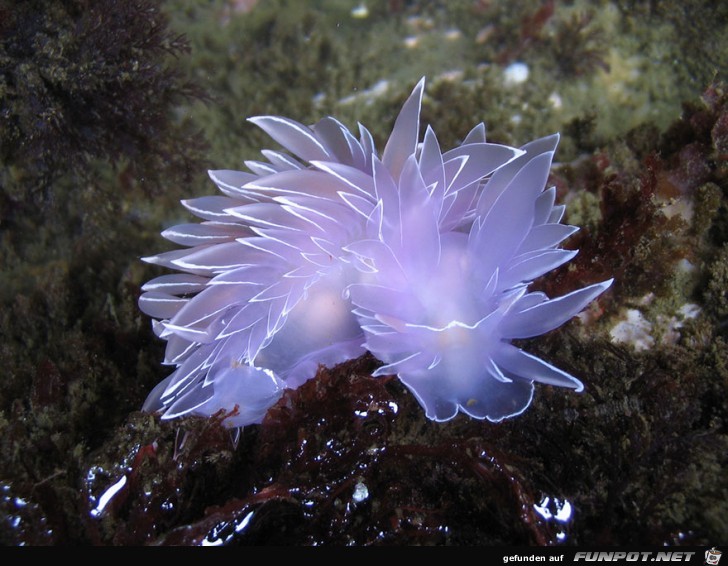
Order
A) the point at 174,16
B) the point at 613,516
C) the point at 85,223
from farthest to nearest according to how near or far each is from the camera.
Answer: the point at 174,16, the point at 85,223, the point at 613,516

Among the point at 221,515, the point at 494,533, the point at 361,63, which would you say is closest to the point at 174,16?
the point at 361,63

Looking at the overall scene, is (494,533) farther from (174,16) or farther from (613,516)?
(174,16)

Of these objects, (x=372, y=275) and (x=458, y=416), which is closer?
(x=372, y=275)

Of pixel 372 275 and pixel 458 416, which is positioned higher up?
pixel 372 275
